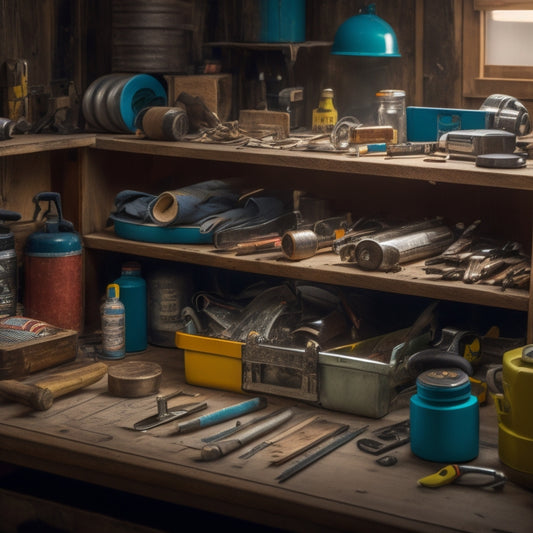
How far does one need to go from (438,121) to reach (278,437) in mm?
1301

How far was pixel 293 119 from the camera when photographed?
4.10 m

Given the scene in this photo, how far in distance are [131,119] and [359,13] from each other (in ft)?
3.15

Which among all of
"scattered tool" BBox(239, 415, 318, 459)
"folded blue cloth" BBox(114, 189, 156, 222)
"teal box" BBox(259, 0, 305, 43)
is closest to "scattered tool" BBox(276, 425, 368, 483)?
"scattered tool" BBox(239, 415, 318, 459)

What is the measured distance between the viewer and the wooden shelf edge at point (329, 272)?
10.5ft

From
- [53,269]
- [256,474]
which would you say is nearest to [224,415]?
[256,474]

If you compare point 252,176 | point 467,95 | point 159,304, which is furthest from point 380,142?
point 159,304

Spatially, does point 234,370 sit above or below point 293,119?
below

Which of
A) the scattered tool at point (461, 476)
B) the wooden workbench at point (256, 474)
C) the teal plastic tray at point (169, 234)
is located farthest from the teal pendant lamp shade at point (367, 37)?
the scattered tool at point (461, 476)

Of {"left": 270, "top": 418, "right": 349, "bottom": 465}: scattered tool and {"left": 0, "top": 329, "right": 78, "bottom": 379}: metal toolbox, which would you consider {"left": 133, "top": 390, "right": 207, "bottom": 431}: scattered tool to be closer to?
{"left": 270, "top": 418, "right": 349, "bottom": 465}: scattered tool

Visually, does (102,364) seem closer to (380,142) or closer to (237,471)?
(237,471)

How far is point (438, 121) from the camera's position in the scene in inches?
144

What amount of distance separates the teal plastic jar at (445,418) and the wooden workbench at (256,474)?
0.05m

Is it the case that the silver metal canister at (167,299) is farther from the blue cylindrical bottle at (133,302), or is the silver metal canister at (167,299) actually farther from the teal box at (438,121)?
the teal box at (438,121)

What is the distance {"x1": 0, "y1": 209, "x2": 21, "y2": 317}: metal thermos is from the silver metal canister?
515 millimetres
